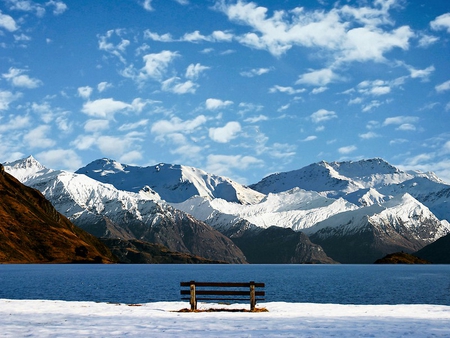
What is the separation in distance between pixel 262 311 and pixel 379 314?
10.1 metres

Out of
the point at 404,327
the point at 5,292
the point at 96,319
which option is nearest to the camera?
the point at 404,327

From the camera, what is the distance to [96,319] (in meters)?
46.1

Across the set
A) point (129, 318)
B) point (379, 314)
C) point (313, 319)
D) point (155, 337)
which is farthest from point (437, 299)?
point (155, 337)

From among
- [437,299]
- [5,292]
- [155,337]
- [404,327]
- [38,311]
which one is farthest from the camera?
[5,292]

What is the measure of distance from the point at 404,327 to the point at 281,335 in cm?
963

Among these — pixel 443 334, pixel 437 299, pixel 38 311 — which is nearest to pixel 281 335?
pixel 443 334

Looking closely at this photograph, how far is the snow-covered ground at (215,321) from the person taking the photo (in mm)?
38375

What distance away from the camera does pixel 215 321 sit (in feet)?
148

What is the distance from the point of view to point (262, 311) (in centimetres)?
5459

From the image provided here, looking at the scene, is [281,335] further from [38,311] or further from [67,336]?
[38,311]

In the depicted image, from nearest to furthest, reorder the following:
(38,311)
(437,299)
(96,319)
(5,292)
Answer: (96,319)
(38,311)
(437,299)
(5,292)

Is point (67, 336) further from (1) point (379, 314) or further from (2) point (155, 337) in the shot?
(1) point (379, 314)

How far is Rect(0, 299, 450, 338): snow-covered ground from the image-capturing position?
38.4 metres

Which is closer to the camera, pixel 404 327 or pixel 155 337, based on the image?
pixel 155 337
